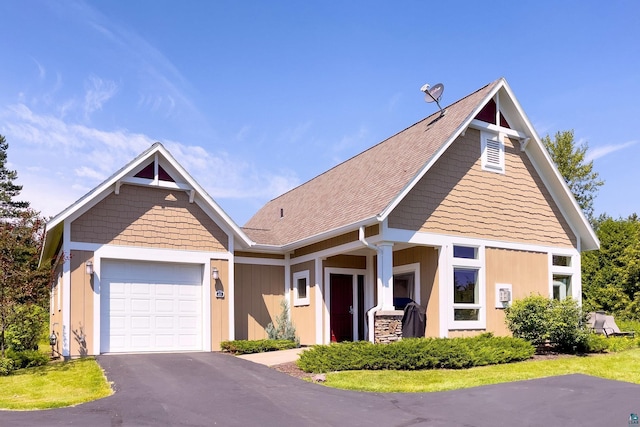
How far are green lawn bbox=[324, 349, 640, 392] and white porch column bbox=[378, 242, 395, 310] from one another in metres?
2.65

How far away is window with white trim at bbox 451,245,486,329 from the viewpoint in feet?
51.0

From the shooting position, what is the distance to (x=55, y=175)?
22719 mm

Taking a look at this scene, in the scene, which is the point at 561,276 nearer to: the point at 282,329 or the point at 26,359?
the point at 282,329

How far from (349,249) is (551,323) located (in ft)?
17.5

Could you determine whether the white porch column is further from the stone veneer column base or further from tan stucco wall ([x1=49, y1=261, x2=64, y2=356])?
tan stucco wall ([x1=49, y1=261, x2=64, y2=356])

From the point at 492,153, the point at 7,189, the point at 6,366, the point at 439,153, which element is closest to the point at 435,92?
the point at 492,153

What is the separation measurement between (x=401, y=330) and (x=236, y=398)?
19.9ft

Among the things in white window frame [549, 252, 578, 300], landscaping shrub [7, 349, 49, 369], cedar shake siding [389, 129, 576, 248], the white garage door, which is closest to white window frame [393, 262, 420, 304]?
cedar shake siding [389, 129, 576, 248]

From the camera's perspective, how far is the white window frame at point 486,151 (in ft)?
Answer: 54.7

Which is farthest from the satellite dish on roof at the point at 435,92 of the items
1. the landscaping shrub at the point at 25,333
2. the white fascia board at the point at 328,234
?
the landscaping shrub at the point at 25,333

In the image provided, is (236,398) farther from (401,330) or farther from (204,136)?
(204,136)

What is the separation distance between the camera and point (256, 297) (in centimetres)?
1811

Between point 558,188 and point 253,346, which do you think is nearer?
point 253,346

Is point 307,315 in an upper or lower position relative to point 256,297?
lower
